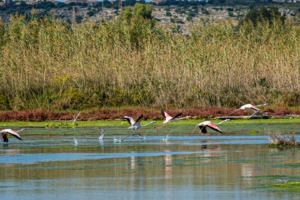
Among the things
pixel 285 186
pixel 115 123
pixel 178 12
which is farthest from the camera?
pixel 178 12

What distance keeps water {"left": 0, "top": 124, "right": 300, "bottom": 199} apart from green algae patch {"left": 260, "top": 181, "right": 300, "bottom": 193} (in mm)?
183

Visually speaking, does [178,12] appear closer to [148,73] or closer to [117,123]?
[148,73]

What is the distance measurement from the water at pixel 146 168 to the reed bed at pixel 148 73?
27.2ft

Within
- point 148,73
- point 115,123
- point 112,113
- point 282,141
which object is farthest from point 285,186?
point 148,73

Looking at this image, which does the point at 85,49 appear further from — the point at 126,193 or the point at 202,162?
the point at 126,193

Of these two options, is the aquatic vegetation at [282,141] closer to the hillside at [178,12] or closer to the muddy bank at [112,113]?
the muddy bank at [112,113]

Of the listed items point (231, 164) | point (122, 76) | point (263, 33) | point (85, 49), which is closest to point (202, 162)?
point (231, 164)

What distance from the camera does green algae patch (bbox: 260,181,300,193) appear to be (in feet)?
28.5

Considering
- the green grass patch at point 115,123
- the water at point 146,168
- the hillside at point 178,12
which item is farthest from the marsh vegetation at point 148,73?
the hillside at point 178,12

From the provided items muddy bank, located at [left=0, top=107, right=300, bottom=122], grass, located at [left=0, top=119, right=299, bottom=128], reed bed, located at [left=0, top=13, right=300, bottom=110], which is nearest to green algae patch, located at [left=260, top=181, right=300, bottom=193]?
grass, located at [left=0, top=119, right=299, bottom=128]

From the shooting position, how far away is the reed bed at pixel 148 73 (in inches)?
1035

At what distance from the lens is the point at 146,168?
11305mm

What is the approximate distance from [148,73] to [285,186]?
19011 mm

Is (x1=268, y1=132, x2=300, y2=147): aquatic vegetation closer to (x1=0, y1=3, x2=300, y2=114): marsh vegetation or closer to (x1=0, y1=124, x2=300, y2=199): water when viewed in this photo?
(x1=0, y1=124, x2=300, y2=199): water
